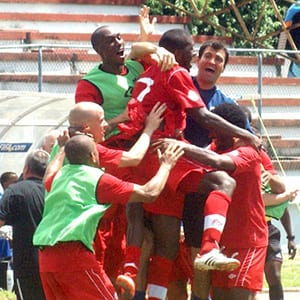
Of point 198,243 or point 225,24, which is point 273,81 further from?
point 198,243

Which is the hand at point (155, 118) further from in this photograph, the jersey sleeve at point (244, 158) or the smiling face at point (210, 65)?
the smiling face at point (210, 65)

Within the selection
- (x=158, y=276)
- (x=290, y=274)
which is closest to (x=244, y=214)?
(x=158, y=276)

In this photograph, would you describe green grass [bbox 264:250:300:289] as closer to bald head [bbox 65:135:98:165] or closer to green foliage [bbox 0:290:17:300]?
green foliage [bbox 0:290:17:300]

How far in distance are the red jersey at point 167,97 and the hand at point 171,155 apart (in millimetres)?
274

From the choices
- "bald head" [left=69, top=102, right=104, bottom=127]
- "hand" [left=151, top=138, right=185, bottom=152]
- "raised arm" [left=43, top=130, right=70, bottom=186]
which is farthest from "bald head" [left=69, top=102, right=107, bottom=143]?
"hand" [left=151, top=138, right=185, bottom=152]

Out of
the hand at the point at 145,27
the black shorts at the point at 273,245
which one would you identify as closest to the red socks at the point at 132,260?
the hand at the point at 145,27

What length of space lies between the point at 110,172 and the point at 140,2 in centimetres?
1446

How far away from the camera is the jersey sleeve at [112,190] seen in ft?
31.8

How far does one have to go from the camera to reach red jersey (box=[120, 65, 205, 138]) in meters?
10.1

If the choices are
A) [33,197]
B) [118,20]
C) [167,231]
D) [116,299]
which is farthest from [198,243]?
[118,20]

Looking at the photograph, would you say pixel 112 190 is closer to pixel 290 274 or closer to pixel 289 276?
pixel 289 276

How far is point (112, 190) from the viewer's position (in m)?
9.68

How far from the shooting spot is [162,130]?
10297mm

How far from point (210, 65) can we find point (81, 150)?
60.8 inches
